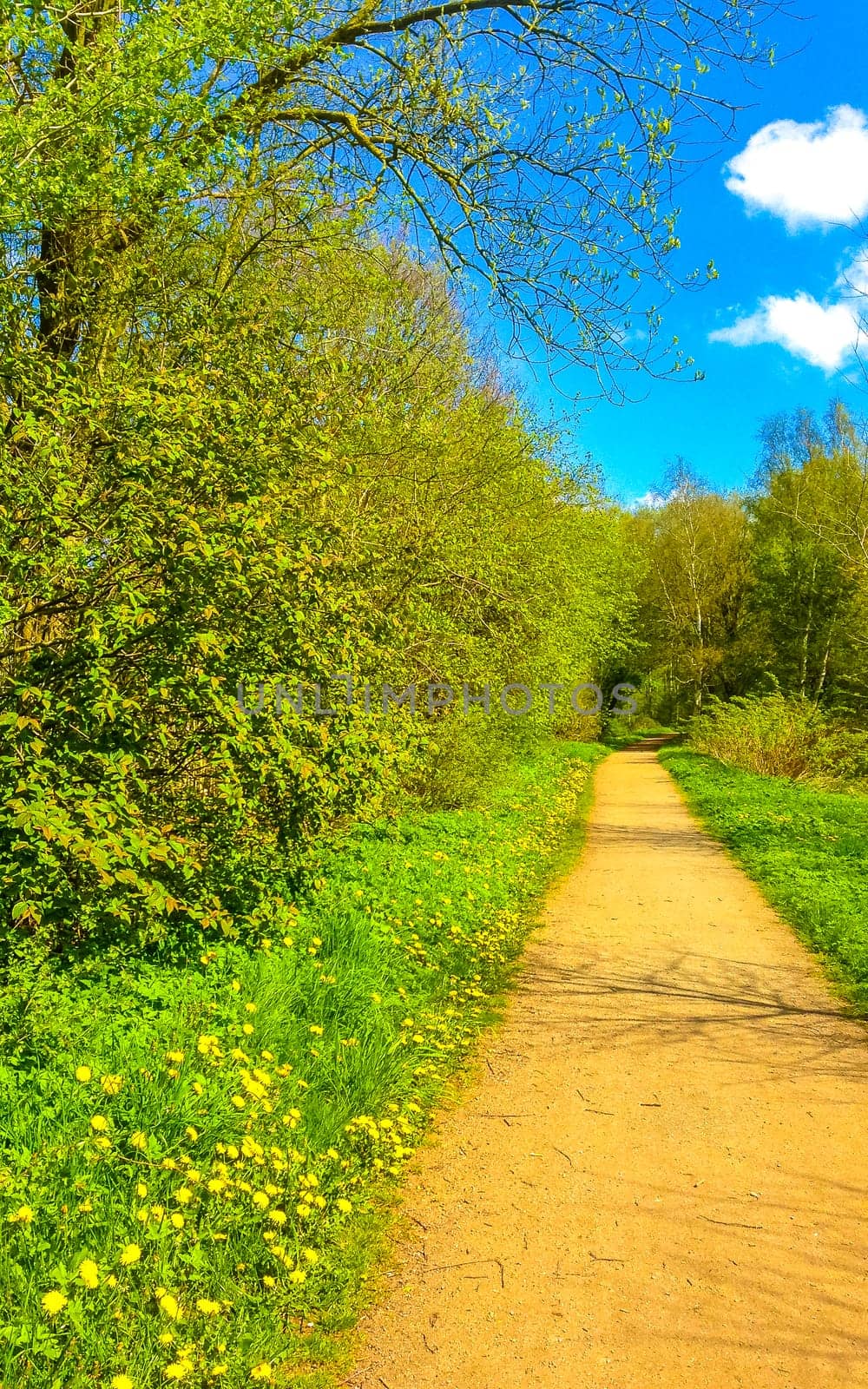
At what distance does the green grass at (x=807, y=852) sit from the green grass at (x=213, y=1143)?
309 cm

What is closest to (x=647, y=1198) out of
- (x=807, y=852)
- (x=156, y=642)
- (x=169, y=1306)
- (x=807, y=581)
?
(x=169, y=1306)

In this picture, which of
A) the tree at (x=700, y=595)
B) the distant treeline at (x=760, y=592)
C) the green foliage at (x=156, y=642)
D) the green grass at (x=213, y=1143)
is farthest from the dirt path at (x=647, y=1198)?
the tree at (x=700, y=595)

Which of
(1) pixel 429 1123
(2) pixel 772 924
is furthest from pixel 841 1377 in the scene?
(2) pixel 772 924

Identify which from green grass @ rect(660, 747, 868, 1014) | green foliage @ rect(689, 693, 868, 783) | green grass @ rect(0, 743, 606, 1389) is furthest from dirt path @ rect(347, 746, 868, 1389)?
green foliage @ rect(689, 693, 868, 783)

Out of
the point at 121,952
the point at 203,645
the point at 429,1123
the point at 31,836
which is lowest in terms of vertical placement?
the point at 429,1123

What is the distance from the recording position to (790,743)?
57.5 ft

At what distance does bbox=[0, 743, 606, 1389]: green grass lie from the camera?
2424mm

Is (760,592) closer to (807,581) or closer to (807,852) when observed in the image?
(807,581)

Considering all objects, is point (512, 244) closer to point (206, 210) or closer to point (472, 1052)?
point (206, 210)

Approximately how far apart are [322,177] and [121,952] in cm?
581

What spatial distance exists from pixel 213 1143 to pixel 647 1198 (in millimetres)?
1855

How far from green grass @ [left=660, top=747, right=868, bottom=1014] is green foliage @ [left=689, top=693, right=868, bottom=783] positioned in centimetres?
82

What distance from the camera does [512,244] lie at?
6156 millimetres

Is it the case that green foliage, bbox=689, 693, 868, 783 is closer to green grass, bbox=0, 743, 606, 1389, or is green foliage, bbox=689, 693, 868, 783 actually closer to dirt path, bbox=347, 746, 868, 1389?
dirt path, bbox=347, 746, 868, 1389
